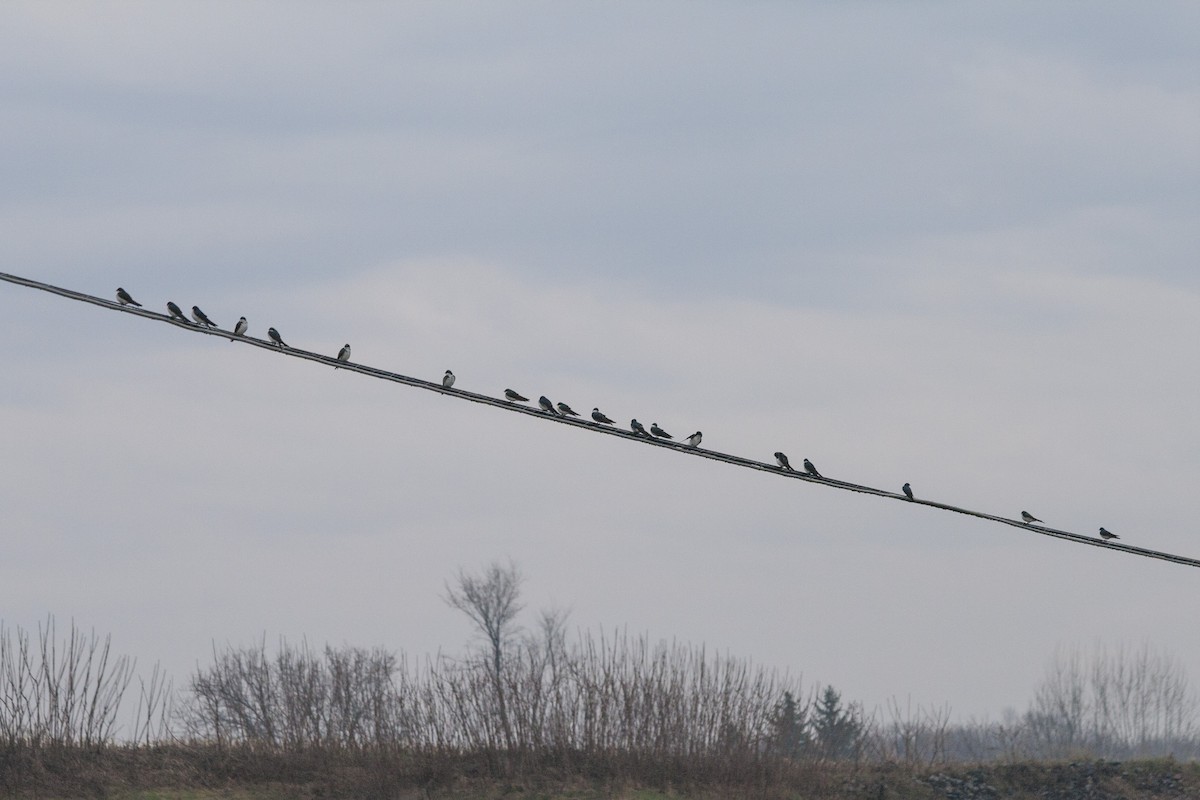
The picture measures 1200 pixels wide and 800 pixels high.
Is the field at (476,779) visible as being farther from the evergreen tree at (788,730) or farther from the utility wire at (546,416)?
the utility wire at (546,416)

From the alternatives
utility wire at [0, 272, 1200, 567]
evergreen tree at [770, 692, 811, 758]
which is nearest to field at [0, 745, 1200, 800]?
evergreen tree at [770, 692, 811, 758]

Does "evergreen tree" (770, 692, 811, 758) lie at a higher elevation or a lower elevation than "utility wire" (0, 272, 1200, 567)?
lower

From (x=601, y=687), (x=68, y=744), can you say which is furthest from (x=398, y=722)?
(x=68, y=744)

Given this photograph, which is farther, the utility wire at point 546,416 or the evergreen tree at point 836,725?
the evergreen tree at point 836,725

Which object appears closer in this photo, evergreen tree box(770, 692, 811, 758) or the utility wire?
the utility wire

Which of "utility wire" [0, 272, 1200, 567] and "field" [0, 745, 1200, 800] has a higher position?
"utility wire" [0, 272, 1200, 567]

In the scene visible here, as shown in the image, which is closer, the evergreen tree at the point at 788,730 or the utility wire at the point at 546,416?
the utility wire at the point at 546,416

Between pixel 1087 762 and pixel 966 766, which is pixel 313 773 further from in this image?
pixel 1087 762

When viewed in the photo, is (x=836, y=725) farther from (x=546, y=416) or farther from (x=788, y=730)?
(x=546, y=416)

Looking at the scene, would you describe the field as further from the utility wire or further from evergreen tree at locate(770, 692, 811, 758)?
the utility wire

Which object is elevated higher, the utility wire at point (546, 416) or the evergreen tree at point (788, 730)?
the utility wire at point (546, 416)

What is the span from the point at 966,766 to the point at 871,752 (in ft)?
7.88

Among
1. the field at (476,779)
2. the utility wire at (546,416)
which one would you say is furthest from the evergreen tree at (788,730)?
the utility wire at (546,416)

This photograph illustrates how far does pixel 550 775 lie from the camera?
3055cm
